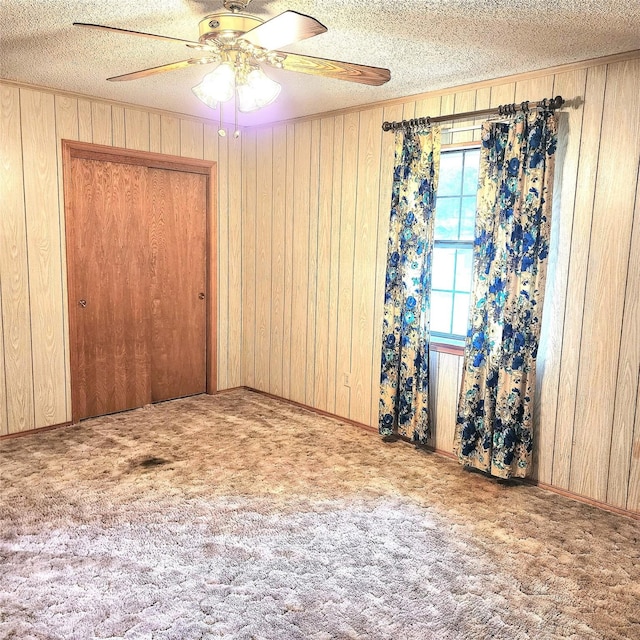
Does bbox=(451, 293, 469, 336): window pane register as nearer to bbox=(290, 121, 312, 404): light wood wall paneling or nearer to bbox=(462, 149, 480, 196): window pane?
bbox=(462, 149, 480, 196): window pane

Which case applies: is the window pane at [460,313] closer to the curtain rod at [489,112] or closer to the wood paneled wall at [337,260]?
the wood paneled wall at [337,260]

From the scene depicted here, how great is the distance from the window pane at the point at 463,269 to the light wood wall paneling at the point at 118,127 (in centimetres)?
264

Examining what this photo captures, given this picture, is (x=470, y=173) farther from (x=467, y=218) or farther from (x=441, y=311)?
(x=441, y=311)

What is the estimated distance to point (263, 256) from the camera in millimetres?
5316

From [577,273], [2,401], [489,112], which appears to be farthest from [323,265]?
[2,401]

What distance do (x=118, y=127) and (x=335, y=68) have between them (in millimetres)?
2633

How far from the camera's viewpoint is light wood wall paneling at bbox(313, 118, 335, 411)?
4637 mm

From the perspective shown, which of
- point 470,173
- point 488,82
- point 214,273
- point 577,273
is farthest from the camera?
point 214,273

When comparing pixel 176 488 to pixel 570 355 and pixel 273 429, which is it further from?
pixel 570 355

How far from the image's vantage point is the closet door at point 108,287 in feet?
14.6

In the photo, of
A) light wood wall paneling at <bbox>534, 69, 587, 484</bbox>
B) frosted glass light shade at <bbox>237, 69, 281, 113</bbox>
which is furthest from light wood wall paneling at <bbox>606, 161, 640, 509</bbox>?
frosted glass light shade at <bbox>237, 69, 281, 113</bbox>

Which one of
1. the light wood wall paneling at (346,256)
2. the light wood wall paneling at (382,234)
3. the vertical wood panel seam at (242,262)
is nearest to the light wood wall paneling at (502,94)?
the light wood wall paneling at (382,234)

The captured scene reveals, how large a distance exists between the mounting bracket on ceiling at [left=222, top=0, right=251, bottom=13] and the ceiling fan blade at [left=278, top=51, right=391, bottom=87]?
9.1 inches

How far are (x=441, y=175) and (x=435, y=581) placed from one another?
2.62 m
